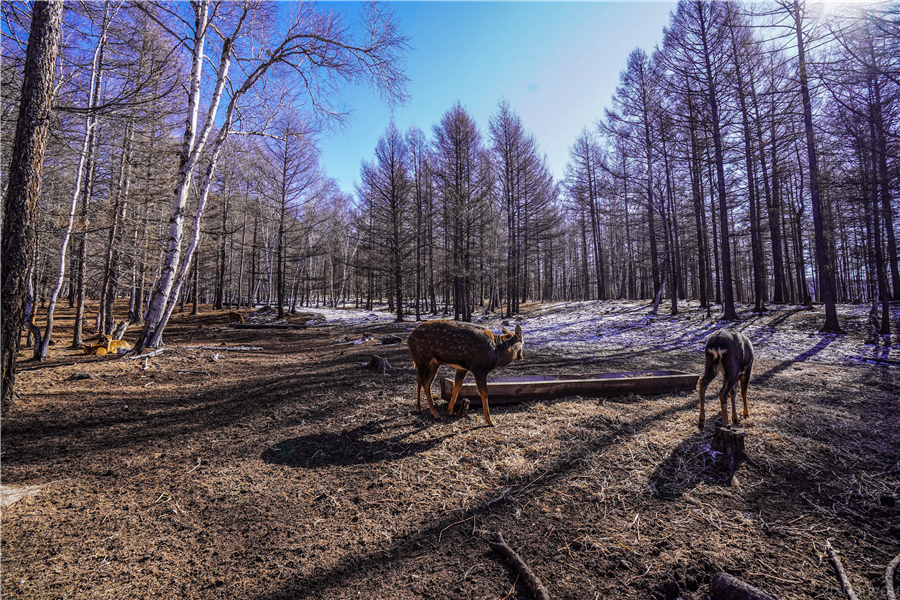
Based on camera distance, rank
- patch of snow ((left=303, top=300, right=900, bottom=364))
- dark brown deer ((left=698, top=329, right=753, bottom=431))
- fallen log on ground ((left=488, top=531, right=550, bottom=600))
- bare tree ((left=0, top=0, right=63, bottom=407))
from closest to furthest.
→ fallen log on ground ((left=488, top=531, right=550, bottom=600)) → bare tree ((left=0, top=0, right=63, bottom=407)) → dark brown deer ((left=698, top=329, right=753, bottom=431)) → patch of snow ((left=303, top=300, right=900, bottom=364))

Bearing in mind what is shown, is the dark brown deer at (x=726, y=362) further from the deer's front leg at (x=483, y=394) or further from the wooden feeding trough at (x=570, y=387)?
the deer's front leg at (x=483, y=394)

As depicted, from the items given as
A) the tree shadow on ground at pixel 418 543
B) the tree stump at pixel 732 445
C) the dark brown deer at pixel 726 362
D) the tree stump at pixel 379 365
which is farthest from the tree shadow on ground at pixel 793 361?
the tree stump at pixel 379 365

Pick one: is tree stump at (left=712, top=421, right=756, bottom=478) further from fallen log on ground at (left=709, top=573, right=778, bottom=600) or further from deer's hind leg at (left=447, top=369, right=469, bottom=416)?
deer's hind leg at (left=447, top=369, right=469, bottom=416)

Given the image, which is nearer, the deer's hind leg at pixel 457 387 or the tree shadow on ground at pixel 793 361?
the deer's hind leg at pixel 457 387

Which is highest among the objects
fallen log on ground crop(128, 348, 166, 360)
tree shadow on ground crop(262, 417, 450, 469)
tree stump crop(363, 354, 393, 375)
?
fallen log on ground crop(128, 348, 166, 360)

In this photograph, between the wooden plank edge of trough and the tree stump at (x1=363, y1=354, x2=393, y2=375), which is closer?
the tree stump at (x1=363, y1=354, x2=393, y2=375)

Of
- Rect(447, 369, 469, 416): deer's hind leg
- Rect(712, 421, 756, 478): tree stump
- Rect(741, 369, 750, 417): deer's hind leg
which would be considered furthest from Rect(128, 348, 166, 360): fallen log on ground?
Rect(741, 369, 750, 417): deer's hind leg

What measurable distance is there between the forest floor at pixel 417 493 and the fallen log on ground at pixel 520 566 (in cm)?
7

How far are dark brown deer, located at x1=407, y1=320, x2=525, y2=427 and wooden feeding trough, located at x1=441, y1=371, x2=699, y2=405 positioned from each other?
1.47 ft

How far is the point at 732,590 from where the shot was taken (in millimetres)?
2092

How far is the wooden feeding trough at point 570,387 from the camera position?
18.1 ft

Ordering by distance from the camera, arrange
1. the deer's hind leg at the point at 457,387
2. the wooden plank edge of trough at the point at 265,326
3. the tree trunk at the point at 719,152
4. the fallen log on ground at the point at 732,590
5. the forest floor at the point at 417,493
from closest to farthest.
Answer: the fallen log on ground at the point at 732,590 < the forest floor at the point at 417,493 < the deer's hind leg at the point at 457,387 < the tree trunk at the point at 719,152 < the wooden plank edge of trough at the point at 265,326

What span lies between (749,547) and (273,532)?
3710 mm

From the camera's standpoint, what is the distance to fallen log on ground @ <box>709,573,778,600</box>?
6.64 ft
